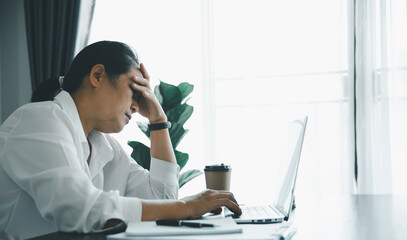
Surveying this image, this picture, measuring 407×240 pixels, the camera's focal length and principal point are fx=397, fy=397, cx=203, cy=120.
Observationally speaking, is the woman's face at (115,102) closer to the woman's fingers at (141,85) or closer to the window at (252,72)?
the woman's fingers at (141,85)

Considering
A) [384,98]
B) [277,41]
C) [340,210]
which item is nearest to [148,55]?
[277,41]

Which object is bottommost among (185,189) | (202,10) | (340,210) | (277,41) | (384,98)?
(185,189)

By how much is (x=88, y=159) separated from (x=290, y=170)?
0.66 meters

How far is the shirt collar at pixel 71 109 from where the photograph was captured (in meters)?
1.14

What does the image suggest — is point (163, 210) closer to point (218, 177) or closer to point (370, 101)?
point (218, 177)

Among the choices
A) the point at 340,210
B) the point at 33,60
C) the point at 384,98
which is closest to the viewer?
the point at 340,210

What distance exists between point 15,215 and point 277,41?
7.40ft

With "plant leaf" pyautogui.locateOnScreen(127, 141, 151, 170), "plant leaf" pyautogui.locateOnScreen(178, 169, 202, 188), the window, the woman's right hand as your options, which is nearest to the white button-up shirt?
the woman's right hand

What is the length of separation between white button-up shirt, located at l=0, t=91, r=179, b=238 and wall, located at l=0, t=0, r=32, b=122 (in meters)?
2.22

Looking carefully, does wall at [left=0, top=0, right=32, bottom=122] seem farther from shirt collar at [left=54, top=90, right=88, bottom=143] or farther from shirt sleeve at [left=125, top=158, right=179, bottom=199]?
shirt collar at [left=54, top=90, right=88, bottom=143]

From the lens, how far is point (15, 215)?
107cm

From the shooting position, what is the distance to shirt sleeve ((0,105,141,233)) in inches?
32.9

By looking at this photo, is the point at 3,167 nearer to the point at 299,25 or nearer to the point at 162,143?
the point at 162,143

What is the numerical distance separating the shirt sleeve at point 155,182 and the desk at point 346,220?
458 millimetres
